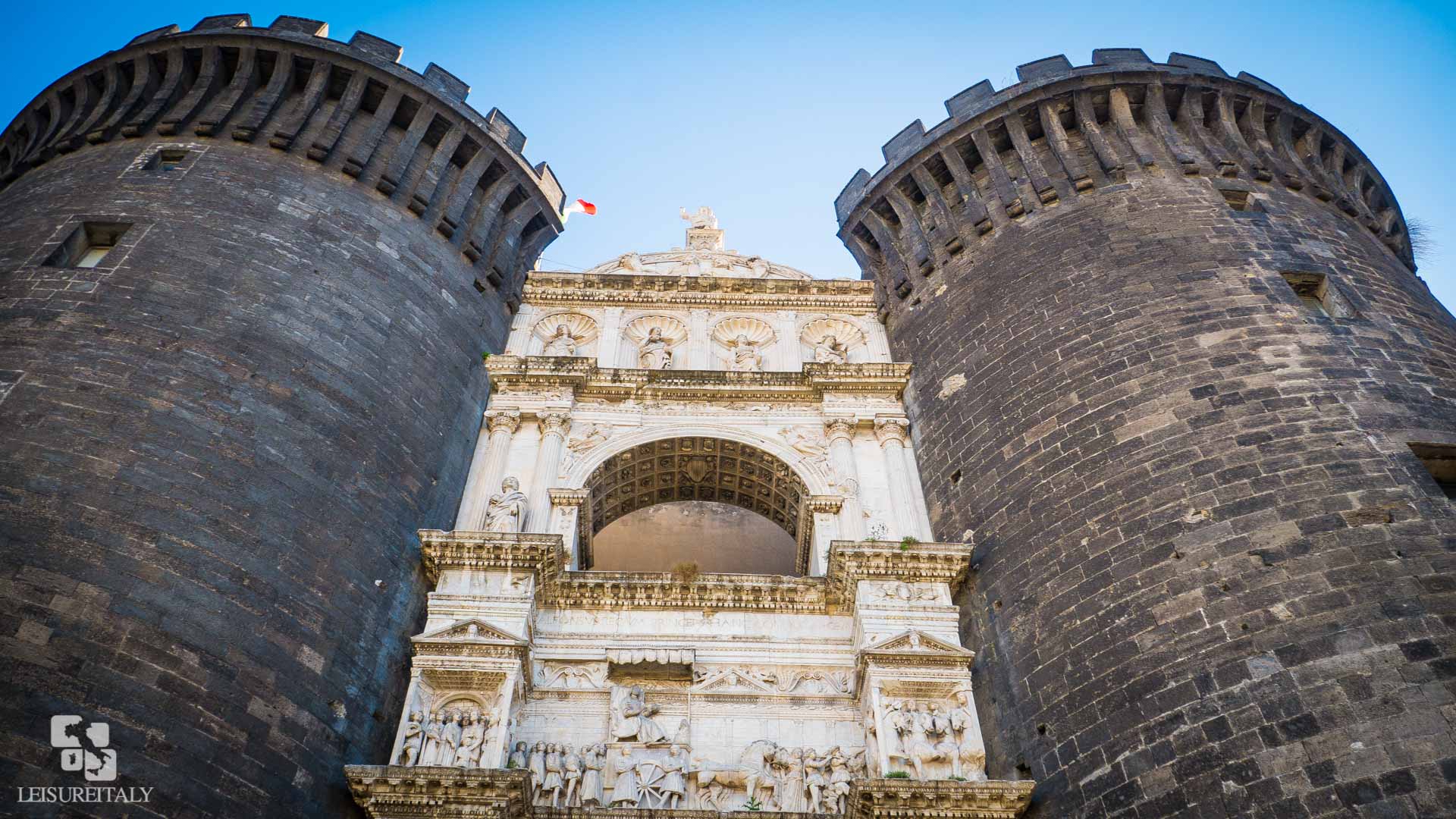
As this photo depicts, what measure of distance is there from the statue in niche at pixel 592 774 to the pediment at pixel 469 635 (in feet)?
4.14

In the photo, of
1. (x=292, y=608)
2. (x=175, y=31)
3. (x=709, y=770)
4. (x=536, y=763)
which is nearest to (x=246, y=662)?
(x=292, y=608)

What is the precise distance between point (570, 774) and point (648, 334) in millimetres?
7758

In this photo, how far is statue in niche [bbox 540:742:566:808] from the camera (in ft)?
32.5

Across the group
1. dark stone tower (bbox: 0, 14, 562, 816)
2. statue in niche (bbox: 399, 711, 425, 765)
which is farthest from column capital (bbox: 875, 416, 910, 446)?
statue in niche (bbox: 399, 711, 425, 765)

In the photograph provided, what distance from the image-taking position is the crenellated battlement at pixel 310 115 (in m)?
15.2

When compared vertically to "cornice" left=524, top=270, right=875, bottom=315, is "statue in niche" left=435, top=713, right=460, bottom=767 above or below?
below

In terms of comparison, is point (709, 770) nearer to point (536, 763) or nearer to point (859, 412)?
point (536, 763)

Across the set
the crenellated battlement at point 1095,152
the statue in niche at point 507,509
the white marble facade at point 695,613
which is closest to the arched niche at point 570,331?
the white marble facade at point 695,613

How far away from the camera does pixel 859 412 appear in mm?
14062

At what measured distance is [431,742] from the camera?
976cm

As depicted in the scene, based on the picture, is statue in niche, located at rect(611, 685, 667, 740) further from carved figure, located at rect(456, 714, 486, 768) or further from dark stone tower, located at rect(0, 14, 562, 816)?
dark stone tower, located at rect(0, 14, 562, 816)

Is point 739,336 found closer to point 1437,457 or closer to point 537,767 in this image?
point 537,767

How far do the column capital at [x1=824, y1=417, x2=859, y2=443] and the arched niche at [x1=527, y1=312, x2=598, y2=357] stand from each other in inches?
154

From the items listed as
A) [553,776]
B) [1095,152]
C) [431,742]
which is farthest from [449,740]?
[1095,152]
